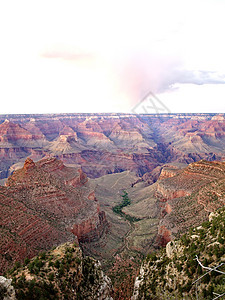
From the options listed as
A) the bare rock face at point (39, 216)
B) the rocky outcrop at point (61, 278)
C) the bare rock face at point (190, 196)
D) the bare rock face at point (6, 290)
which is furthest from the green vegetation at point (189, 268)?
the bare rock face at point (190, 196)

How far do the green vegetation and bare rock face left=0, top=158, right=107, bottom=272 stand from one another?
18.7 meters

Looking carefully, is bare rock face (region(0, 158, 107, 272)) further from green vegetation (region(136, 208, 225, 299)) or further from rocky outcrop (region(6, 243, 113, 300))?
green vegetation (region(136, 208, 225, 299))

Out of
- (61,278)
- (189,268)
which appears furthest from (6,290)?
(189,268)

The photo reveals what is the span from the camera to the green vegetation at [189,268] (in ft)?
58.6

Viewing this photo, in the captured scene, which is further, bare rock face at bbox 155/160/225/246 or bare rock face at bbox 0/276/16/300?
bare rock face at bbox 155/160/225/246

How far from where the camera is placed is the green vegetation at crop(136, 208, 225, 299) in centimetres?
1788

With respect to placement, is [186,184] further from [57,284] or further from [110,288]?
[57,284]

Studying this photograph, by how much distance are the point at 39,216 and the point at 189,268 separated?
3177 centimetres

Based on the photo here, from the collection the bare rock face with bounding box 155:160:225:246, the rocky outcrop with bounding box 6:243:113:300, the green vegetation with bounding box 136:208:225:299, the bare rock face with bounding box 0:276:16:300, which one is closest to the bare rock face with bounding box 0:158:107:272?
the rocky outcrop with bounding box 6:243:113:300

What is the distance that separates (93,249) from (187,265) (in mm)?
33357

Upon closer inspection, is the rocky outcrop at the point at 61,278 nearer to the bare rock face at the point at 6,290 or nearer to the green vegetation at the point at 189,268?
the bare rock face at the point at 6,290

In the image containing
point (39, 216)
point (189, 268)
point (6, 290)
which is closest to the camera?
point (6, 290)

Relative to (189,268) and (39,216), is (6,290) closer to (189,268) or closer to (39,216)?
(189,268)

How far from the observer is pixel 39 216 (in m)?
43.8
